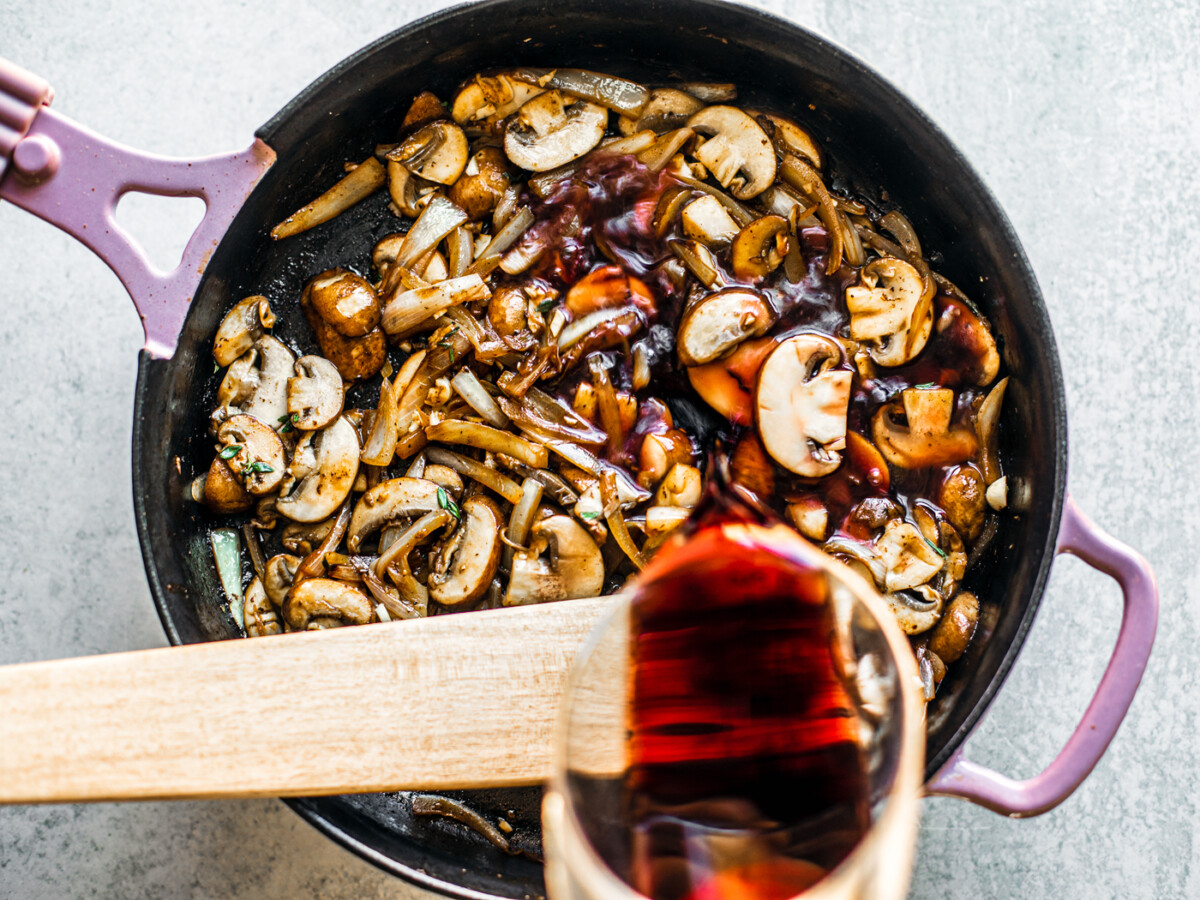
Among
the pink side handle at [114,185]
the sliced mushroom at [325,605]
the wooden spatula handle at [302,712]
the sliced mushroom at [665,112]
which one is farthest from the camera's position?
the sliced mushroom at [665,112]

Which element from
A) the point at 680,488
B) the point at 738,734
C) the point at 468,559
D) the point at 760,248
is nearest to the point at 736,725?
the point at 738,734

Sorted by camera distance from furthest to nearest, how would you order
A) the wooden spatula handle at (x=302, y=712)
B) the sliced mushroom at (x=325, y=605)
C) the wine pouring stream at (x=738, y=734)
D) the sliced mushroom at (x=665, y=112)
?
1. the sliced mushroom at (x=665, y=112)
2. the sliced mushroom at (x=325, y=605)
3. the wooden spatula handle at (x=302, y=712)
4. the wine pouring stream at (x=738, y=734)

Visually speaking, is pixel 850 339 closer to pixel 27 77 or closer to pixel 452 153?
pixel 452 153

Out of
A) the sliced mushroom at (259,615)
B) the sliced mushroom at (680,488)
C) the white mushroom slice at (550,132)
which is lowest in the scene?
the sliced mushroom at (259,615)

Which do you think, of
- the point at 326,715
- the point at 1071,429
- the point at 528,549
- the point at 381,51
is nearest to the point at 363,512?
the point at 528,549

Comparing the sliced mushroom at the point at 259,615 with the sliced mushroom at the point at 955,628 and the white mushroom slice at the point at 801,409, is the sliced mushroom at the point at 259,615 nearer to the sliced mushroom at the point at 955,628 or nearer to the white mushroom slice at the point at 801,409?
the white mushroom slice at the point at 801,409

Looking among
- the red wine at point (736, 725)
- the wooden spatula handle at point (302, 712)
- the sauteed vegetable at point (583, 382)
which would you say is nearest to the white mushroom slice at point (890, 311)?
the sauteed vegetable at point (583, 382)

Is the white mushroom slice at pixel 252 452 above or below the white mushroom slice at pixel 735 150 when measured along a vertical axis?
below
